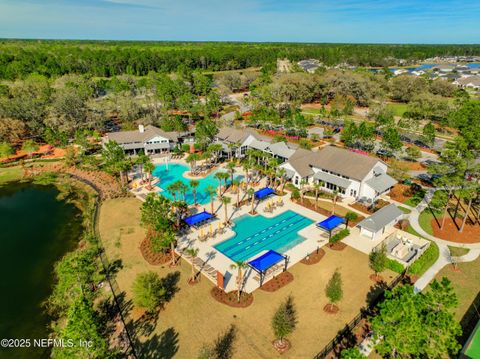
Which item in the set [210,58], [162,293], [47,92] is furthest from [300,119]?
[210,58]

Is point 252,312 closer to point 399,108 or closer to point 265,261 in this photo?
point 265,261

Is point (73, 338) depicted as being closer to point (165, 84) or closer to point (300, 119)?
point (300, 119)

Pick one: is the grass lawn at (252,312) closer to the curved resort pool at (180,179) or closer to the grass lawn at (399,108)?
the curved resort pool at (180,179)

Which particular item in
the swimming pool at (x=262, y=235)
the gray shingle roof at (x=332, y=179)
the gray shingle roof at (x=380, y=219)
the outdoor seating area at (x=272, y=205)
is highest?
the gray shingle roof at (x=332, y=179)

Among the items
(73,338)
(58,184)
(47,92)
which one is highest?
(47,92)

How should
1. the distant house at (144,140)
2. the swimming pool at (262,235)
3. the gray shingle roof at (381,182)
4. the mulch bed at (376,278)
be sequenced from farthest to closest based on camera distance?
1. the distant house at (144,140)
2. the gray shingle roof at (381,182)
3. the swimming pool at (262,235)
4. the mulch bed at (376,278)

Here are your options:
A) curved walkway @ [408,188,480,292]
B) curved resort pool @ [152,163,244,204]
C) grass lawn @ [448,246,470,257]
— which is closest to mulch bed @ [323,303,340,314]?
curved walkway @ [408,188,480,292]

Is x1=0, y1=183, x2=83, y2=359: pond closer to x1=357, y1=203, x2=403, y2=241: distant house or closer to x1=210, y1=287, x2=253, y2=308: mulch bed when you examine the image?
x1=210, y1=287, x2=253, y2=308: mulch bed

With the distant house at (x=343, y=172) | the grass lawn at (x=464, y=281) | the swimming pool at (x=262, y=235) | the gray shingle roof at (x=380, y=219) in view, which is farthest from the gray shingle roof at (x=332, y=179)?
the grass lawn at (x=464, y=281)
